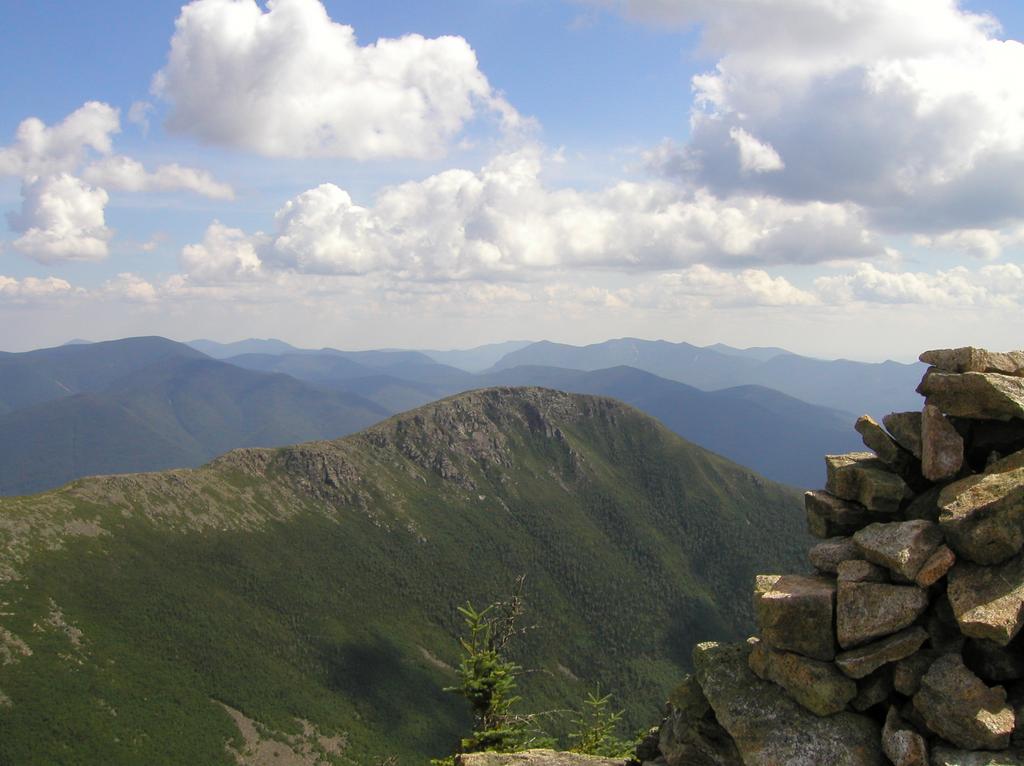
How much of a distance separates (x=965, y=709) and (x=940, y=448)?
941 cm

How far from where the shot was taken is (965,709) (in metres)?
17.1

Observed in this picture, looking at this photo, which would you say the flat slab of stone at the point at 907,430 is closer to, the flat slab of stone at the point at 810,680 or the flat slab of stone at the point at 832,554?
the flat slab of stone at the point at 832,554

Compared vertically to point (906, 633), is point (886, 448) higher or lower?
higher

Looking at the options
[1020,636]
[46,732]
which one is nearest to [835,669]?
[1020,636]

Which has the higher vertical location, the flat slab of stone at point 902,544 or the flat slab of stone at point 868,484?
the flat slab of stone at point 868,484

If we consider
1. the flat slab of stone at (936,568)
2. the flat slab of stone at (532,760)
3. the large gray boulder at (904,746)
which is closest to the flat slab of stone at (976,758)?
the large gray boulder at (904,746)

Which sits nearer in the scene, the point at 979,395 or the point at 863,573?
the point at 863,573

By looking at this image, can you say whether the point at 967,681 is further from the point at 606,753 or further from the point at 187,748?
the point at 187,748

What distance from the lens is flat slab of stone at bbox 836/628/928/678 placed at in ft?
62.0

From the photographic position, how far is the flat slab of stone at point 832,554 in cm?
2225

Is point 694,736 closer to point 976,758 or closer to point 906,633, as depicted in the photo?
point 906,633

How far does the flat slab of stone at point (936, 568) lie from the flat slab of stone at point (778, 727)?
15.3 feet

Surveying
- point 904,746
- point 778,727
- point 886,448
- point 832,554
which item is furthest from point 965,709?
point 886,448

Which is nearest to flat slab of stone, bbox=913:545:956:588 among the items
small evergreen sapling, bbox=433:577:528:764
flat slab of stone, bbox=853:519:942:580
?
flat slab of stone, bbox=853:519:942:580
